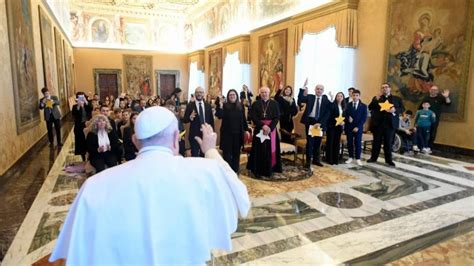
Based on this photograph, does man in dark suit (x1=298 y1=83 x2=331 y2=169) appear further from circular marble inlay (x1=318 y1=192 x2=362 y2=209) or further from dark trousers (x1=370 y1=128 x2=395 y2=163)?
circular marble inlay (x1=318 y1=192 x2=362 y2=209)

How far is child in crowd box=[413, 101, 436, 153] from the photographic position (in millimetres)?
8086

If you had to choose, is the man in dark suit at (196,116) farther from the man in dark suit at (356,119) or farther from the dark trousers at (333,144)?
the man in dark suit at (356,119)

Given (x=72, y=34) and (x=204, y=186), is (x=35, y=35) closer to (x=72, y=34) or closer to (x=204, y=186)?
(x=204, y=186)

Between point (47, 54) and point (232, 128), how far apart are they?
337 inches

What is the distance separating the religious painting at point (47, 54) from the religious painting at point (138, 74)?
37.4 feet

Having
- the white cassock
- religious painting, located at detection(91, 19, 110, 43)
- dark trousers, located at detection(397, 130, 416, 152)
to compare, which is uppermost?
religious painting, located at detection(91, 19, 110, 43)

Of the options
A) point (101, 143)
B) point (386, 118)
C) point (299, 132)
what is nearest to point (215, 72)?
point (299, 132)

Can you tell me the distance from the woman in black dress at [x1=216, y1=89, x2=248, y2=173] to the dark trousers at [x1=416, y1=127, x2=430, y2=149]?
5307 millimetres

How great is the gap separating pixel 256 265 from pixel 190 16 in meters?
22.8

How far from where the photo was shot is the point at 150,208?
1301mm

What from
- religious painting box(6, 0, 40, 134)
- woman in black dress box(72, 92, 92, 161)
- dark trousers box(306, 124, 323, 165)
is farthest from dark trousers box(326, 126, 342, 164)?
religious painting box(6, 0, 40, 134)

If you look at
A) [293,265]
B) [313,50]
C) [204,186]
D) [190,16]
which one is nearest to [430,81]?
[313,50]

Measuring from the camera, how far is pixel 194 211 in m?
1.40

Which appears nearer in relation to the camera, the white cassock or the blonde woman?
the white cassock
